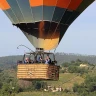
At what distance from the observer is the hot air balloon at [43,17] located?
12.2 m

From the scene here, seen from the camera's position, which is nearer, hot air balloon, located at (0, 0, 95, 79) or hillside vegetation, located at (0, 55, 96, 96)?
hot air balloon, located at (0, 0, 95, 79)

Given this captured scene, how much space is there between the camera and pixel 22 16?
40.8 feet

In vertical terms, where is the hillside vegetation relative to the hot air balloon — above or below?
above

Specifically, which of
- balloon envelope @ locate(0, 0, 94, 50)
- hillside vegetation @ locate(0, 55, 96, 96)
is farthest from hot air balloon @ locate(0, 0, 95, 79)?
hillside vegetation @ locate(0, 55, 96, 96)

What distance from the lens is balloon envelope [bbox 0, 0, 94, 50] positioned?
12.2 metres

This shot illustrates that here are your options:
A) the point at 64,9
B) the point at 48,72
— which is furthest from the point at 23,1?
the point at 48,72

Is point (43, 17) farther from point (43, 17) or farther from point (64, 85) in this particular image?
point (64, 85)

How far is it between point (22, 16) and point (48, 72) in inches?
77.3

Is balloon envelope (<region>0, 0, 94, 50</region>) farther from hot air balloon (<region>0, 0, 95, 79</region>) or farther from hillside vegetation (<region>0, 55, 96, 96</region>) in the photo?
hillside vegetation (<region>0, 55, 96, 96</region>)

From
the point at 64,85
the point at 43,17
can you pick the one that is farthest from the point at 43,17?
the point at 64,85

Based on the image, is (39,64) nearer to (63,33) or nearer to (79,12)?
(63,33)

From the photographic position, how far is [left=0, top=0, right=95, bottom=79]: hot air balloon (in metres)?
12.2

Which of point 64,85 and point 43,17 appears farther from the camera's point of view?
point 64,85

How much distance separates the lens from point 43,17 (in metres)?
12.2
